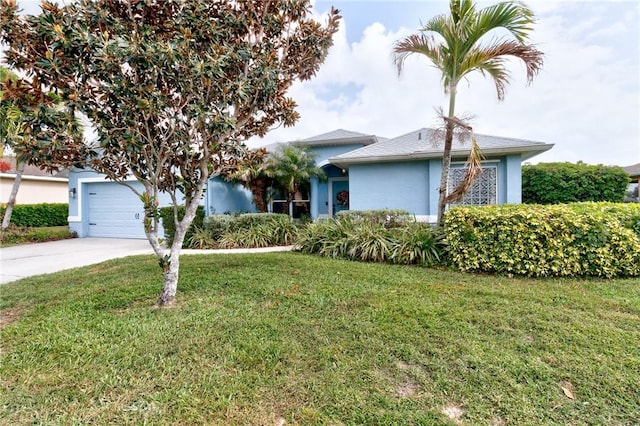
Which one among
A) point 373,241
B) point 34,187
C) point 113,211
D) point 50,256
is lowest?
point 50,256

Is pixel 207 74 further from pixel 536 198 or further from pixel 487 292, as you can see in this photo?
pixel 536 198

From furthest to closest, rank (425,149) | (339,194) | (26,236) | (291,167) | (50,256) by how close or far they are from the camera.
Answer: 1. (339,194)
2. (291,167)
3. (26,236)
4. (425,149)
5. (50,256)

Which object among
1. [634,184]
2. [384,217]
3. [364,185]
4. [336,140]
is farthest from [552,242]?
[634,184]

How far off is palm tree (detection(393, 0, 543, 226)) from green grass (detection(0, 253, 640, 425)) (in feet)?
14.7

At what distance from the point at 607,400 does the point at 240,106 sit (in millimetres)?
5194

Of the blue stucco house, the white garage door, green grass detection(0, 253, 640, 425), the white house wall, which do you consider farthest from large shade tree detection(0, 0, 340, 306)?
the white house wall

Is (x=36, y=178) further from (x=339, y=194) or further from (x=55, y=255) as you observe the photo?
(x=339, y=194)

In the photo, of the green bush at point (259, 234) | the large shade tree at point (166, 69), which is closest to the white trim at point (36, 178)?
the green bush at point (259, 234)

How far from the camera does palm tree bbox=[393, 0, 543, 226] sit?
239 inches

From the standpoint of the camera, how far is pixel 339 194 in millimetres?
15320

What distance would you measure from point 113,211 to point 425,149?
46.3ft

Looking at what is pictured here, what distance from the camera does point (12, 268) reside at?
→ 747 cm

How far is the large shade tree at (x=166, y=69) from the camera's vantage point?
10.8 ft

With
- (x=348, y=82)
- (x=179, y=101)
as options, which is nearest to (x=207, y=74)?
(x=179, y=101)
